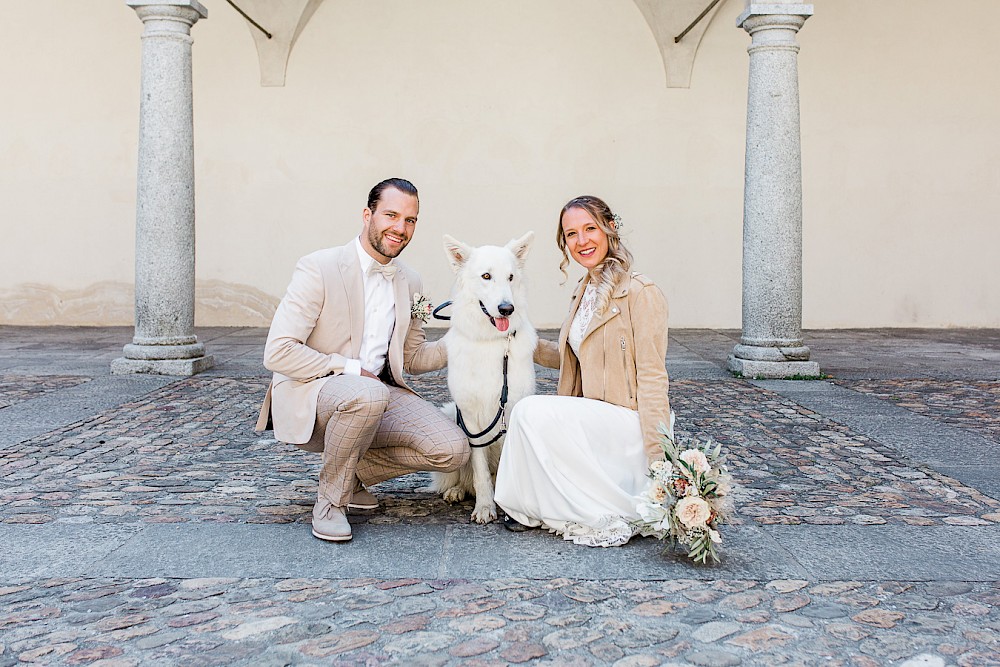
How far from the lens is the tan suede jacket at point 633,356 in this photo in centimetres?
351

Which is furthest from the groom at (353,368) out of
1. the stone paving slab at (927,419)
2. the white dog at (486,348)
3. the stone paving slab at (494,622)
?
the stone paving slab at (927,419)

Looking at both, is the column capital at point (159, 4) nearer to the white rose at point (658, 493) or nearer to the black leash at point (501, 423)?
the black leash at point (501, 423)

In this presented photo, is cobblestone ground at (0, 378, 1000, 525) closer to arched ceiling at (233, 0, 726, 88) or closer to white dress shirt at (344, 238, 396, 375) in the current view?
white dress shirt at (344, 238, 396, 375)

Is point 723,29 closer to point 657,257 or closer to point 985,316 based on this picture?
point 657,257

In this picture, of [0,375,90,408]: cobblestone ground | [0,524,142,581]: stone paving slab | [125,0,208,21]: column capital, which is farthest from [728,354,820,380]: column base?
[125,0,208,21]: column capital

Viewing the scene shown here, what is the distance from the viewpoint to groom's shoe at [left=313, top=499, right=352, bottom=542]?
3.51m

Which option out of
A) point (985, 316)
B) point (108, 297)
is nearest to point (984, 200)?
point (985, 316)

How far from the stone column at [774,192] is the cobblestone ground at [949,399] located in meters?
0.68

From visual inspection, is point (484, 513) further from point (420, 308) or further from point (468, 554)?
point (420, 308)

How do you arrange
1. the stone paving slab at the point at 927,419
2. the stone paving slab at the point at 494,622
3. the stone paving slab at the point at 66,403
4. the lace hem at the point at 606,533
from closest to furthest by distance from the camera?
the stone paving slab at the point at 494,622 → the lace hem at the point at 606,533 → the stone paving slab at the point at 927,419 → the stone paving slab at the point at 66,403

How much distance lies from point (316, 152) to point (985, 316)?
949cm

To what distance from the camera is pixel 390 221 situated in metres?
3.58

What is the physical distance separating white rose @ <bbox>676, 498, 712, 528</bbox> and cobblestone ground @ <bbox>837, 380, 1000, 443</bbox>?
323 cm

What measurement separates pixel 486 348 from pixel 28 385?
5204 millimetres
